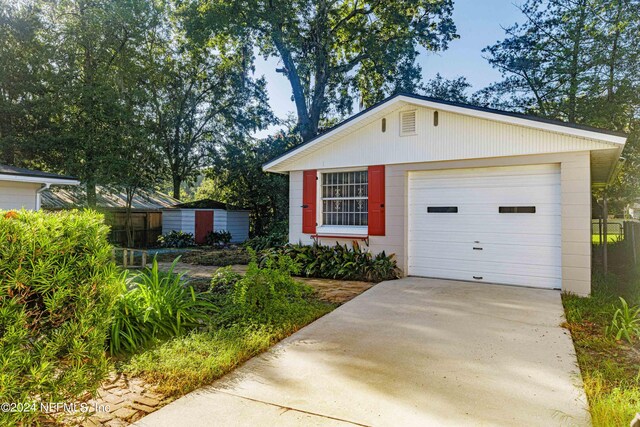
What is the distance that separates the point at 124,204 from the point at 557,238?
719 inches

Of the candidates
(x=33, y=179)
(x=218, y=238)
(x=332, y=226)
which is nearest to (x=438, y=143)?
(x=332, y=226)

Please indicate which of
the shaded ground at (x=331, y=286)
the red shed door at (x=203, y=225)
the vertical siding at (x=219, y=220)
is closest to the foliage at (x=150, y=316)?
the shaded ground at (x=331, y=286)

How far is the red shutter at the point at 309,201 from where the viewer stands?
934 centimetres

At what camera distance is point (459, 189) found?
7.75 m

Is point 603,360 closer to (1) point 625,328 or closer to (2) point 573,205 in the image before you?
(1) point 625,328

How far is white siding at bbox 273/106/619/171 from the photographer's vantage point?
22.1 ft

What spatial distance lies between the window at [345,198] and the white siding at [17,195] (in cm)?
717

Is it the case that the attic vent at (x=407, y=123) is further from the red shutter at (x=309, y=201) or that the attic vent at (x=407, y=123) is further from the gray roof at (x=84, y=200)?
the gray roof at (x=84, y=200)

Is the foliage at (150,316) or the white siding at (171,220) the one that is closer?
the foliage at (150,316)

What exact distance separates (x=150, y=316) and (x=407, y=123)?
21.0ft

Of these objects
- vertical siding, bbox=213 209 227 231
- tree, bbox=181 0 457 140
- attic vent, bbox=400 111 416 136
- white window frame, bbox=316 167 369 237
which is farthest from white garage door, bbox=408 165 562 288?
vertical siding, bbox=213 209 227 231

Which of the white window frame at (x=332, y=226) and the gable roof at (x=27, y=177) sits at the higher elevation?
the gable roof at (x=27, y=177)

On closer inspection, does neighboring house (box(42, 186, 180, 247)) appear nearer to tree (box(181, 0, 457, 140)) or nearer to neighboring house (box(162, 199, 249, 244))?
neighboring house (box(162, 199, 249, 244))

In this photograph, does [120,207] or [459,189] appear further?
[120,207]
